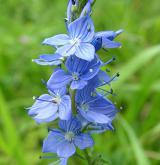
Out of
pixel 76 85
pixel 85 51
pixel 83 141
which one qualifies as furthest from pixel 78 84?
pixel 83 141

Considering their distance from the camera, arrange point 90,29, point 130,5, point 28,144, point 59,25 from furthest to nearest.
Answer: point 130,5 → point 59,25 → point 28,144 → point 90,29

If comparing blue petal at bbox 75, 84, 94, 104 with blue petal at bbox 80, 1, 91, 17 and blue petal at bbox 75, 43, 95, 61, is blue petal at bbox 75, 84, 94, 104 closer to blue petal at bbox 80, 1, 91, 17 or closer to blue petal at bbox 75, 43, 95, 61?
blue petal at bbox 75, 43, 95, 61

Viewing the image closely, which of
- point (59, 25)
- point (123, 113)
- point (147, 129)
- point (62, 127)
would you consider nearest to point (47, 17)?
point (59, 25)

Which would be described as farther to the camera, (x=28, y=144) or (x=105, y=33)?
(x=28, y=144)

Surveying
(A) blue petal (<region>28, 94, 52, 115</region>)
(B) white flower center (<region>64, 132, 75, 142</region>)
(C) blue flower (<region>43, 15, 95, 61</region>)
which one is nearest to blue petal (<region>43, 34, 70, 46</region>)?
(C) blue flower (<region>43, 15, 95, 61</region>)

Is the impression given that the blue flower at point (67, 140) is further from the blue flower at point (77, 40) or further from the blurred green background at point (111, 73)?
the blurred green background at point (111, 73)

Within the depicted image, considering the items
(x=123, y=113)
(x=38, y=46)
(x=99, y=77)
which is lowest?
(x=123, y=113)

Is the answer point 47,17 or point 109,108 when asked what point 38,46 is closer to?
point 47,17
